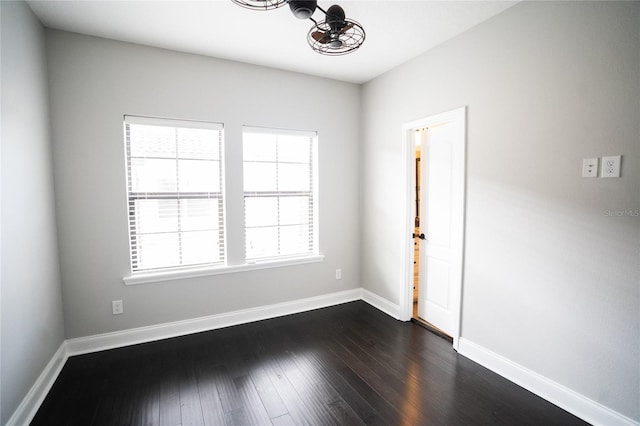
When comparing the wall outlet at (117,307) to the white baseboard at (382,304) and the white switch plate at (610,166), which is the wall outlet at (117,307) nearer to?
the white baseboard at (382,304)

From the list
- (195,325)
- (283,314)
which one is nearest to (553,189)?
(283,314)

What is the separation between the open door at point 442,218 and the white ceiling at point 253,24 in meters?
0.72

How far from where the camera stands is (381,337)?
2961 millimetres

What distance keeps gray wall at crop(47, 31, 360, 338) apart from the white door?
1.38 m

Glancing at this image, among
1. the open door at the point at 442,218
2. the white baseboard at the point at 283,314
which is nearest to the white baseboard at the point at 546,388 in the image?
the white baseboard at the point at 283,314

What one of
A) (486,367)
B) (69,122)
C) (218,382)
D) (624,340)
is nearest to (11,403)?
(218,382)

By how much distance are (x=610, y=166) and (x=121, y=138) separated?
365 cm

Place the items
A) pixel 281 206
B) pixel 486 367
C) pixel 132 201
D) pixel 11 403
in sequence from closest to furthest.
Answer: pixel 11 403 → pixel 486 367 → pixel 132 201 → pixel 281 206

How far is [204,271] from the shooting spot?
120 inches

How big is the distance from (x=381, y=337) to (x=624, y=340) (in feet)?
5.76

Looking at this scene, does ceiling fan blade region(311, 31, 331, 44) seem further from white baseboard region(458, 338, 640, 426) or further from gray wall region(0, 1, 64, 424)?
white baseboard region(458, 338, 640, 426)

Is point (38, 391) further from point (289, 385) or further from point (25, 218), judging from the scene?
point (289, 385)

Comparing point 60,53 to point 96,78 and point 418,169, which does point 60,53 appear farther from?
point 418,169

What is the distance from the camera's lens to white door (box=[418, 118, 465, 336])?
2697mm
